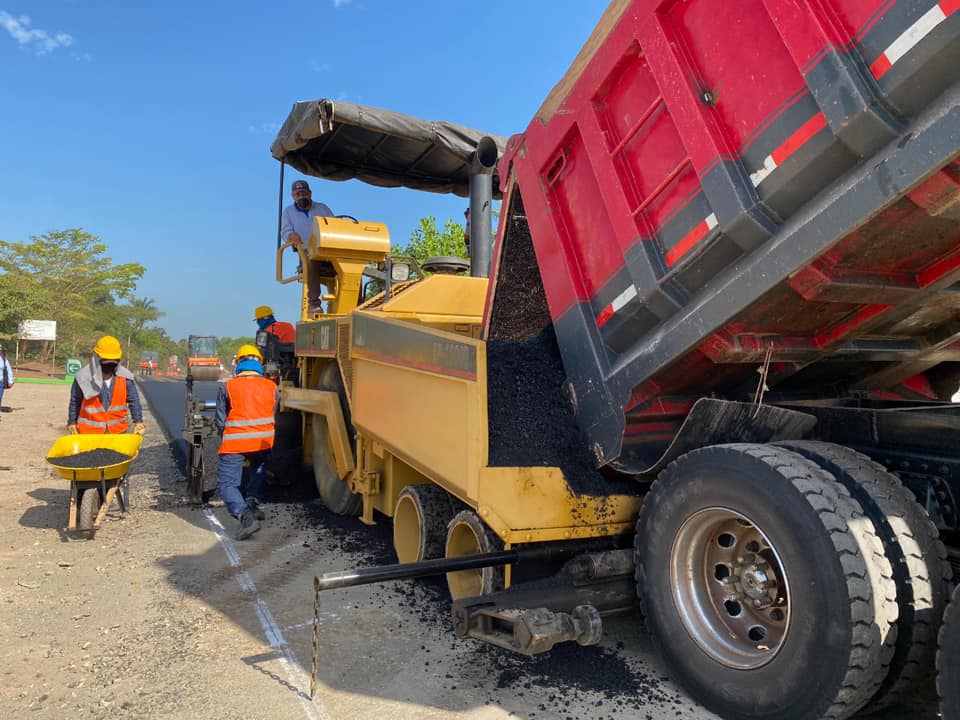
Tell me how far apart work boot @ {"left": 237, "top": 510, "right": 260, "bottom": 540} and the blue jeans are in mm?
78

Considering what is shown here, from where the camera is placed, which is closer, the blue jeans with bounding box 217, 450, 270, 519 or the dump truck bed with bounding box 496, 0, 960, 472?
the dump truck bed with bounding box 496, 0, 960, 472

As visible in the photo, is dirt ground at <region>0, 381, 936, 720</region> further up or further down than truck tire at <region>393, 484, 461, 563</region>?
further down

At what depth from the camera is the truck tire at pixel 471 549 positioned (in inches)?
118

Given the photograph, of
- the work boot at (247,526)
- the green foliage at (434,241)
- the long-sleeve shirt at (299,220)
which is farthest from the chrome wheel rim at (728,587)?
the green foliage at (434,241)

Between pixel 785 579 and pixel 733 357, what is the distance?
0.79 metres

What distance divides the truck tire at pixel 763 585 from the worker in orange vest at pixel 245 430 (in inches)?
152

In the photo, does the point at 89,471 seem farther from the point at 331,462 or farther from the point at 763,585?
the point at 763,585

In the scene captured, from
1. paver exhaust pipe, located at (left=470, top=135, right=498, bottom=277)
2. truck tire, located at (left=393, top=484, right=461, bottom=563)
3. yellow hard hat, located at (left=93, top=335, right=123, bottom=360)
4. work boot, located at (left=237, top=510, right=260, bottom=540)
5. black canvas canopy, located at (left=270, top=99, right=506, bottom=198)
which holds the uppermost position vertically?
black canvas canopy, located at (left=270, top=99, right=506, bottom=198)

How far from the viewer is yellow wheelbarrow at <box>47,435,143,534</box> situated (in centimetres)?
500

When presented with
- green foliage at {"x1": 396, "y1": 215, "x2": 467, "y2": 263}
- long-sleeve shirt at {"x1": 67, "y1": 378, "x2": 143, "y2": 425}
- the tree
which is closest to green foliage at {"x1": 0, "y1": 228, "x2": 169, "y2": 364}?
the tree

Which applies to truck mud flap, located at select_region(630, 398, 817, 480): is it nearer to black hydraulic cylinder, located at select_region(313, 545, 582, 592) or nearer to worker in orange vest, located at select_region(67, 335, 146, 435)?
black hydraulic cylinder, located at select_region(313, 545, 582, 592)

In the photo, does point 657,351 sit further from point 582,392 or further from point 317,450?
point 317,450

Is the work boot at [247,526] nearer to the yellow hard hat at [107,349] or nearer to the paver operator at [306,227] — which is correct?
the yellow hard hat at [107,349]

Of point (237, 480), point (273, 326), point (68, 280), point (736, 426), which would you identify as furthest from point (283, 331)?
point (68, 280)
